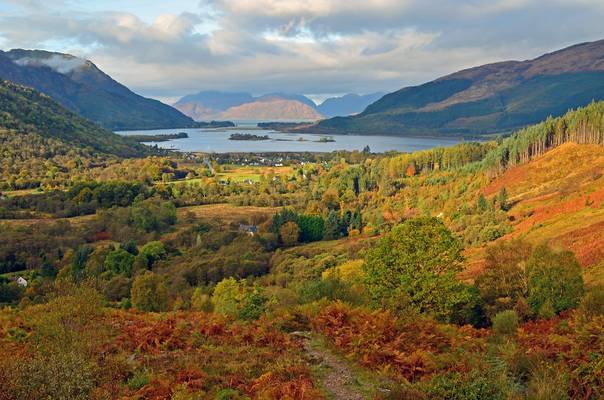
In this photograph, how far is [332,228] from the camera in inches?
4021

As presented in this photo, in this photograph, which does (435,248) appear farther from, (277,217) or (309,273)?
(277,217)

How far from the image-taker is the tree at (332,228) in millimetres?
101438

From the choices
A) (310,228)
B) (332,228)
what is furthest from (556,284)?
(310,228)

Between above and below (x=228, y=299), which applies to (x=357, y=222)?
below

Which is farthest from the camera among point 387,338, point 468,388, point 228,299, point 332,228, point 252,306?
point 332,228

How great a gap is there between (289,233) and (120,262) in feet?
106

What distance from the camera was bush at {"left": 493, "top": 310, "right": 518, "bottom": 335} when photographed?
90.6 feet

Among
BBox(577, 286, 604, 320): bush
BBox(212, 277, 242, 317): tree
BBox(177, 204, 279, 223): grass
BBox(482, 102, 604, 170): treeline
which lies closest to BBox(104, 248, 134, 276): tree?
BBox(212, 277, 242, 317): tree

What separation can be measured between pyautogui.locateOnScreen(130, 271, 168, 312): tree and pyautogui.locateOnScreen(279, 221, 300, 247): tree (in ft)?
151

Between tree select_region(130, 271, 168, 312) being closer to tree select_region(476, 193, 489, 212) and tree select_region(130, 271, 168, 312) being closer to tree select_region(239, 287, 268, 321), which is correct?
tree select_region(239, 287, 268, 321)

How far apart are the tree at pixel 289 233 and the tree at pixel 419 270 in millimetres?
60141

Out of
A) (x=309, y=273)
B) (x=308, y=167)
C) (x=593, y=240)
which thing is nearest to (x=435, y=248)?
(x=593, y=240)

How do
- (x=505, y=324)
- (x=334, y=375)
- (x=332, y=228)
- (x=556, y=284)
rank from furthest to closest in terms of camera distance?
(x=332, y=228) < (x=556, y=284) < (x=505, y=324) < (x=334, y=375)

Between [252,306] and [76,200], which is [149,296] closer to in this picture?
[252,306]
